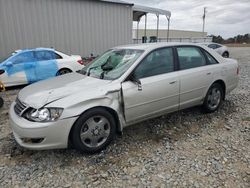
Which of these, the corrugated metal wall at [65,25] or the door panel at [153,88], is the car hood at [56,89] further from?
the corrugated metal wall at [65,25]

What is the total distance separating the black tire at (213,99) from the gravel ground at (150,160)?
1.43ft

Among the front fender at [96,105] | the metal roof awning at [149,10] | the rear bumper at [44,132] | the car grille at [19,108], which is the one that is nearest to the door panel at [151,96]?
the front fender at [96,105]

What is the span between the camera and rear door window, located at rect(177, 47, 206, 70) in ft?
12.2

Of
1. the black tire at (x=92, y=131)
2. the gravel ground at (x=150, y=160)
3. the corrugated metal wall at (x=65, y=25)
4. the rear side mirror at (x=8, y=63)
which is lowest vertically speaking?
the gravel ground at (x=150, y=160)

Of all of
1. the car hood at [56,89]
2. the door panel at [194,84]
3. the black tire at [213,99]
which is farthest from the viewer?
the black tire at [213,99]

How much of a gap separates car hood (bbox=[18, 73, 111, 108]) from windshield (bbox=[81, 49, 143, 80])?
0.62 ft

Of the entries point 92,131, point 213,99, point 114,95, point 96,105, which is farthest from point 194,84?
point 92,131

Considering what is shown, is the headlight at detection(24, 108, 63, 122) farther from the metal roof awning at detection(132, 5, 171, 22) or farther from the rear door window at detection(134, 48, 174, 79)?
the metal roof awning at detection(132, 5, 171, 22)

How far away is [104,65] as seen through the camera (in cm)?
358

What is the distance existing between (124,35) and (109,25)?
1296 millimetres

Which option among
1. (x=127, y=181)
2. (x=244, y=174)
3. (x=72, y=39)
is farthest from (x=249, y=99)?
(x=72, y=39)

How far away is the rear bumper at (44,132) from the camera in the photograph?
253cm

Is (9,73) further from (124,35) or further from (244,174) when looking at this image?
(124,35)

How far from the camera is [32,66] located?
6.91 m
